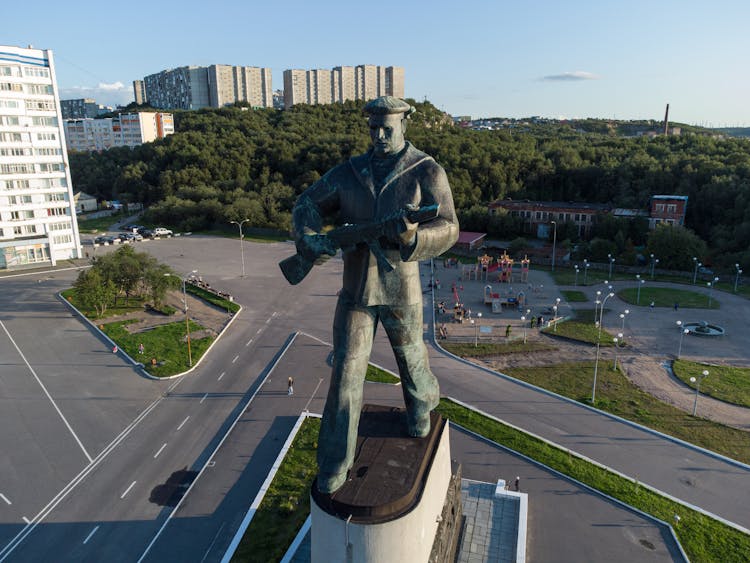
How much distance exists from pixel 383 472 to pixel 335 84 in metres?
118

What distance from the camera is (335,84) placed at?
118 meters

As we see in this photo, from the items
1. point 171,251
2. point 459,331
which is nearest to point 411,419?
point 459,331

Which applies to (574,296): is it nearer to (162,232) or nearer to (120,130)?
(162,232)

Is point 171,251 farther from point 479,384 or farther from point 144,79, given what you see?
point 144,79

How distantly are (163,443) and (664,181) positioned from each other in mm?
57227

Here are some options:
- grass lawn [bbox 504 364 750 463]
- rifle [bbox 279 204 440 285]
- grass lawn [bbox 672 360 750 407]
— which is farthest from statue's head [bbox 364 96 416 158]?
grass lawn [bbox 672 360 750 407]

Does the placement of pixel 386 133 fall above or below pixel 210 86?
below

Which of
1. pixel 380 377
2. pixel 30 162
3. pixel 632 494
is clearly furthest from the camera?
pixel 30 162

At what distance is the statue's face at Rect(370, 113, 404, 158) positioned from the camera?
26.6 ft

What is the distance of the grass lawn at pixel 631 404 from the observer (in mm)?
18172

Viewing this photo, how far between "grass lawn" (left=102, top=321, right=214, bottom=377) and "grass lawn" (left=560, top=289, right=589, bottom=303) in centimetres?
2213

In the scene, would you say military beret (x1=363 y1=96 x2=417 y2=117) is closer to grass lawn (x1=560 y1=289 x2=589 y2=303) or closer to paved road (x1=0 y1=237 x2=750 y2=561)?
paved road (x1=0 y1=237 x2=750 y2=561)

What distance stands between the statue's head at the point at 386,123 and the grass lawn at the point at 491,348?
18568 millimetres

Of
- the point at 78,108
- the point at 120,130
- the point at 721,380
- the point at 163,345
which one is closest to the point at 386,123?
the point at 163,345
